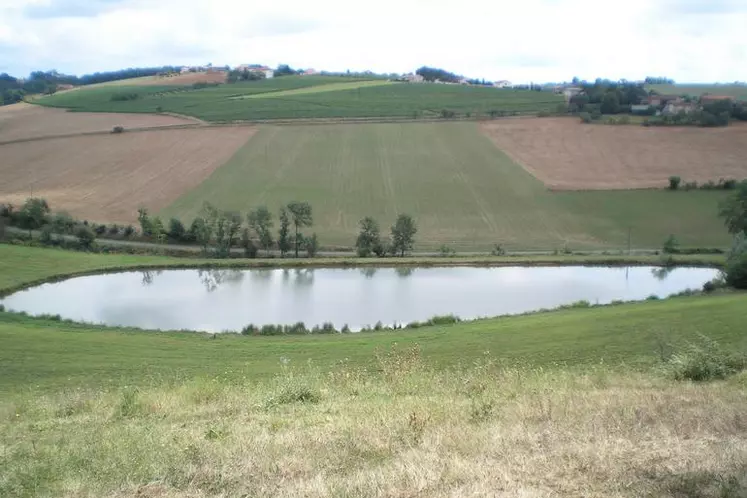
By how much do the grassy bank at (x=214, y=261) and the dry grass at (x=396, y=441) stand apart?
1213 inches

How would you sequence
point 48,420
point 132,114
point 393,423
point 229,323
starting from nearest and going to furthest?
1. point 393,423
2. point 48,420
3. point 229,323
4. point 132,114

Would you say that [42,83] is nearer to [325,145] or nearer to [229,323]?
[325,145]

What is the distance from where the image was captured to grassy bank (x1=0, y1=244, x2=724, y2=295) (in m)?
41.5

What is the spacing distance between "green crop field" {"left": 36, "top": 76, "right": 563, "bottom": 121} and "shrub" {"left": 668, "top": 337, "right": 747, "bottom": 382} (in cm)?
8318

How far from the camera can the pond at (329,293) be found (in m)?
33.6

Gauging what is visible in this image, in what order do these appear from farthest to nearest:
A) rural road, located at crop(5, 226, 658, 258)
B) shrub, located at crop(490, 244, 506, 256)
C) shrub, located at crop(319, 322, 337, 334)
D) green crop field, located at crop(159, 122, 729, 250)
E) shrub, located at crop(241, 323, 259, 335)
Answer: green crop field, located at crop(159, 122, 729, 250)
rural road, located at crop(5, 226, 658, 258)
shrub, located at crop(490, 244, 506, 256)
shrub, located at crop(319, 322, 337, 334)
shrub, located at crop(241, 323, 259, 335)

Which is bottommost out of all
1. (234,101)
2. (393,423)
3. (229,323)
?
(229,323)

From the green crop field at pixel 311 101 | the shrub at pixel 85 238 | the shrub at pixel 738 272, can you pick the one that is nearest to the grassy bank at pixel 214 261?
the shrub at pixel 85 238

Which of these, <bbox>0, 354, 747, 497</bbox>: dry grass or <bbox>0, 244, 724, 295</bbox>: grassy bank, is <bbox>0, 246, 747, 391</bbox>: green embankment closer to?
<bbox>0, 354, 747, 497</bbox>: dry grass

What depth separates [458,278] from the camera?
41.0m

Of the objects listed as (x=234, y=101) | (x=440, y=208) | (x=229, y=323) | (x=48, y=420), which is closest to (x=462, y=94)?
(x=234, y=101)

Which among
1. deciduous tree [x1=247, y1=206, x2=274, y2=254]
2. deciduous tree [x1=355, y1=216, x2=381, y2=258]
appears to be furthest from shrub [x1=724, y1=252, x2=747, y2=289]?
deciduous tree [x1=247, y1=206, x2=274, y2=254]

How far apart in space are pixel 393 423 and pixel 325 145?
7135cm

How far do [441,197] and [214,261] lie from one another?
998 inches
